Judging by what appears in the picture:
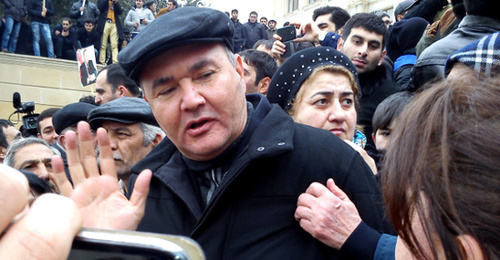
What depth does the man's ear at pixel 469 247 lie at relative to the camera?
0.85 meters

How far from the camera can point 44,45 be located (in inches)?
571

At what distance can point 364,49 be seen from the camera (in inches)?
137

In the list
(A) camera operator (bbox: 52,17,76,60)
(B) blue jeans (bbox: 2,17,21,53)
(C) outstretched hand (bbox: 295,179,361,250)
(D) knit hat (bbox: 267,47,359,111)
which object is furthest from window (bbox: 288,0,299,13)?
(C) outstretched hand (bbox: 295,179,361,250)

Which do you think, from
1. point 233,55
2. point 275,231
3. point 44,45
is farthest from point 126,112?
point 44,45

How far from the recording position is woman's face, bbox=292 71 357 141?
2207 millimetres

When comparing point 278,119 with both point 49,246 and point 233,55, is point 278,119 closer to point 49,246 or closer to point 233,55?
point 233,55

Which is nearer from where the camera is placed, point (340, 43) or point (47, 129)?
point (340, 43)

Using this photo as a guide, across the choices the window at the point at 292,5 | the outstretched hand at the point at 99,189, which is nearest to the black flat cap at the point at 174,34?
the outstretched hand at the point at 99,189

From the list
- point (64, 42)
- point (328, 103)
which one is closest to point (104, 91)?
point (328, 103)

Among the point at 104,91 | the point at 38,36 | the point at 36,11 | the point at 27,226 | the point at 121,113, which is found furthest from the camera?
the point at 38,36

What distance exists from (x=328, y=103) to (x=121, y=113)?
54.8 inches

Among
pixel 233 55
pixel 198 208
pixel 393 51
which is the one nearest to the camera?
pixel 198 208

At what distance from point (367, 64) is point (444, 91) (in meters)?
2.58

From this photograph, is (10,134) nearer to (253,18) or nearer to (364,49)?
(364,49)
